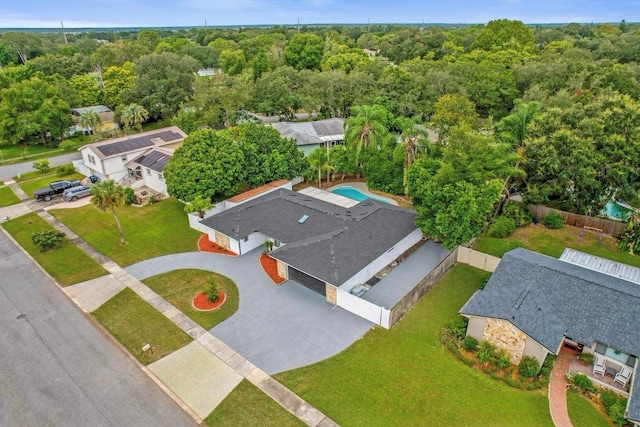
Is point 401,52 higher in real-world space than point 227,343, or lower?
higher

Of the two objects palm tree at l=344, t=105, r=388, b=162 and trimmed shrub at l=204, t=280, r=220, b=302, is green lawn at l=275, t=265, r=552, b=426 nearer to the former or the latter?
trimmed shrub at l=204, t=280, r=220, b=302

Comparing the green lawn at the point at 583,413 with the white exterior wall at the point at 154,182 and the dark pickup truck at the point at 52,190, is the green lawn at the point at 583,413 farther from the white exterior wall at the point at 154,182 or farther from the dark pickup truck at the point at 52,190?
the dark pickup truck at the point at 52,190

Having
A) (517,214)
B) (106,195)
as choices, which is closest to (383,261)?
(517,214)

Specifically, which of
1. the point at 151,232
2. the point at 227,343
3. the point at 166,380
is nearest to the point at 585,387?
the point at 227,343

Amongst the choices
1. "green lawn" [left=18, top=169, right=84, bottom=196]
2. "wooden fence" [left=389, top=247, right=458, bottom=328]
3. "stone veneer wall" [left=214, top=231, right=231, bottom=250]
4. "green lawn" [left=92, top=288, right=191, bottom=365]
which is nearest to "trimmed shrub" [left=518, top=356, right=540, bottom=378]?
"wooden fence" [left=389, top=247, right=458, bottom=328]

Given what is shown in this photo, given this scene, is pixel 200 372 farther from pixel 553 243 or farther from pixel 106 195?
pixel 553 243

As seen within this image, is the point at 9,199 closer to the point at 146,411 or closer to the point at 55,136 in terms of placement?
the point at 55,136

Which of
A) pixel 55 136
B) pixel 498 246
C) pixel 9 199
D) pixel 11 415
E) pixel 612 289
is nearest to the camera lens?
pixel 11 415

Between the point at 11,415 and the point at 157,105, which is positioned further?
the point at 157,105
